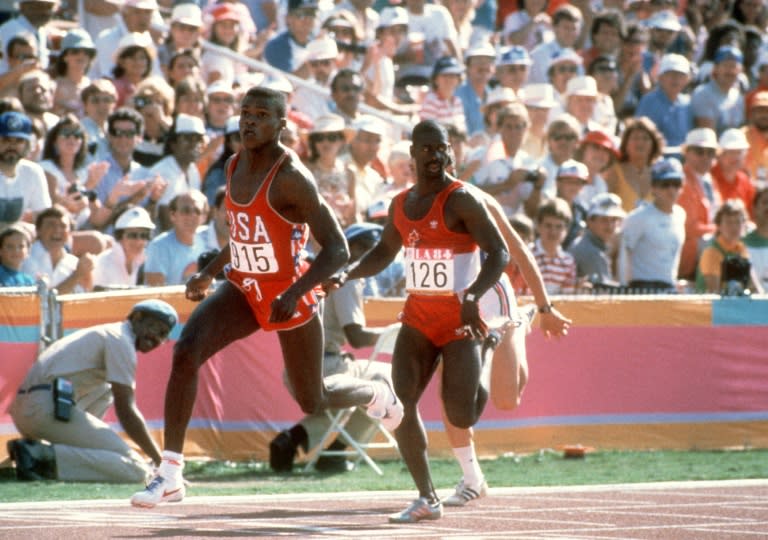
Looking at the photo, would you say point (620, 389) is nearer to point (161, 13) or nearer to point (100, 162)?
point (100, 162)

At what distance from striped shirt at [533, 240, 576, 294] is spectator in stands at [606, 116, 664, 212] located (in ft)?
7.21

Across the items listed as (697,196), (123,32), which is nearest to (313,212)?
(123,32)

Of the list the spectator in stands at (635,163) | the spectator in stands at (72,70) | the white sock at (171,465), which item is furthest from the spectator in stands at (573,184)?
the white sock at (171,465)

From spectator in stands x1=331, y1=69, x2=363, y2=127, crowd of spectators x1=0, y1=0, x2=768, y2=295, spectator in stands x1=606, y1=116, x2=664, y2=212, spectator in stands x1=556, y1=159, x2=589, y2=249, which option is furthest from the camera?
spectator in stands x1=331, y1=69, x2=363, y2=127

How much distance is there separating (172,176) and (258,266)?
19.0 feet

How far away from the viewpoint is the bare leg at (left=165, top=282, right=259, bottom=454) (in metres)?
9.01

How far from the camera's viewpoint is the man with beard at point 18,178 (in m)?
13.5

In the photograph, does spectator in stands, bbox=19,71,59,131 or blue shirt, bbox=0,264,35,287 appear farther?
spectator in stands, bbox=19,71,59,131

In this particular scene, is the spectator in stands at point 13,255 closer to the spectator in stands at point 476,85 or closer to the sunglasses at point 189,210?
the sunglasses at point 189,210

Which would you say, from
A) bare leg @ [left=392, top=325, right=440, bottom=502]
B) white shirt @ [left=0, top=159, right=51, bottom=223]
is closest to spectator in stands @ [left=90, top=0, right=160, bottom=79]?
white shirt @ [left=0, top=159, right=51, bottom=223]

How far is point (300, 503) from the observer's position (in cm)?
1072

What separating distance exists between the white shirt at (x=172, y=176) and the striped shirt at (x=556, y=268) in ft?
9.96

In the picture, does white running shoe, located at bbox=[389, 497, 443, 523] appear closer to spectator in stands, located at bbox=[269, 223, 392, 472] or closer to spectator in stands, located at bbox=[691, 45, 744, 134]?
spectator in stands, located at bbox=[269, 223, 392, 472]

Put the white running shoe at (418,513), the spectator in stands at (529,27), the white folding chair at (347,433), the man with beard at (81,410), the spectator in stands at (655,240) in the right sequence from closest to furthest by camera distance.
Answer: the white running shoe at (418,513) → the man with beard at (81,410) → the white folding chair at (347,433) → the spectator in stands at (655,240) → the spectator in stands at (529,27)
